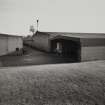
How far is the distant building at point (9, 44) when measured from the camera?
18391mm

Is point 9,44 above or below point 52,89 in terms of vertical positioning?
above

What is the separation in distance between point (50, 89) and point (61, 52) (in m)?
14.6

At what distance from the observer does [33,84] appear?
7.93 m

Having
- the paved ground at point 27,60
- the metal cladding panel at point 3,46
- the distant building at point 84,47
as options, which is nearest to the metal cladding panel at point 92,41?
the distant building at point 84,47

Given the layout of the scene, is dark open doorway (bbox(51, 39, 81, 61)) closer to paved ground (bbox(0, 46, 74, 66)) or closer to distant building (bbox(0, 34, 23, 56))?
paved ground (bbox(0, 46, 74, 66))

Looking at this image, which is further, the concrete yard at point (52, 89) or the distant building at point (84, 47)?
the distant building at point (84, 47)

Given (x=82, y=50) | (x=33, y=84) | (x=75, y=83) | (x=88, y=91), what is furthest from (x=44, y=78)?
(x=82, y=50)

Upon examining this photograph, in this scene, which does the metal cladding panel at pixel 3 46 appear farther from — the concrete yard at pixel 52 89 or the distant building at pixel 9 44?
the concrete yard at pixel 52 89

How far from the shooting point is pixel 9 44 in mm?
20000

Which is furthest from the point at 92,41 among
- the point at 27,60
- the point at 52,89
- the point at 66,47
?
the point at 52,89

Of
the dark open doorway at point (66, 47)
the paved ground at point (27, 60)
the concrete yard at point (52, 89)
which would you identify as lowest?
the concrete yard at point (52, 89)

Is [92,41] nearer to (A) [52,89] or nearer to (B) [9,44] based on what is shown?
(A) [52,89]

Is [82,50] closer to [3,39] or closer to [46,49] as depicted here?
[46,49]

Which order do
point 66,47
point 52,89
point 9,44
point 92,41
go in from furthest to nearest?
point 66,47 → point 9,44 → point 92,41 → point 52,89
